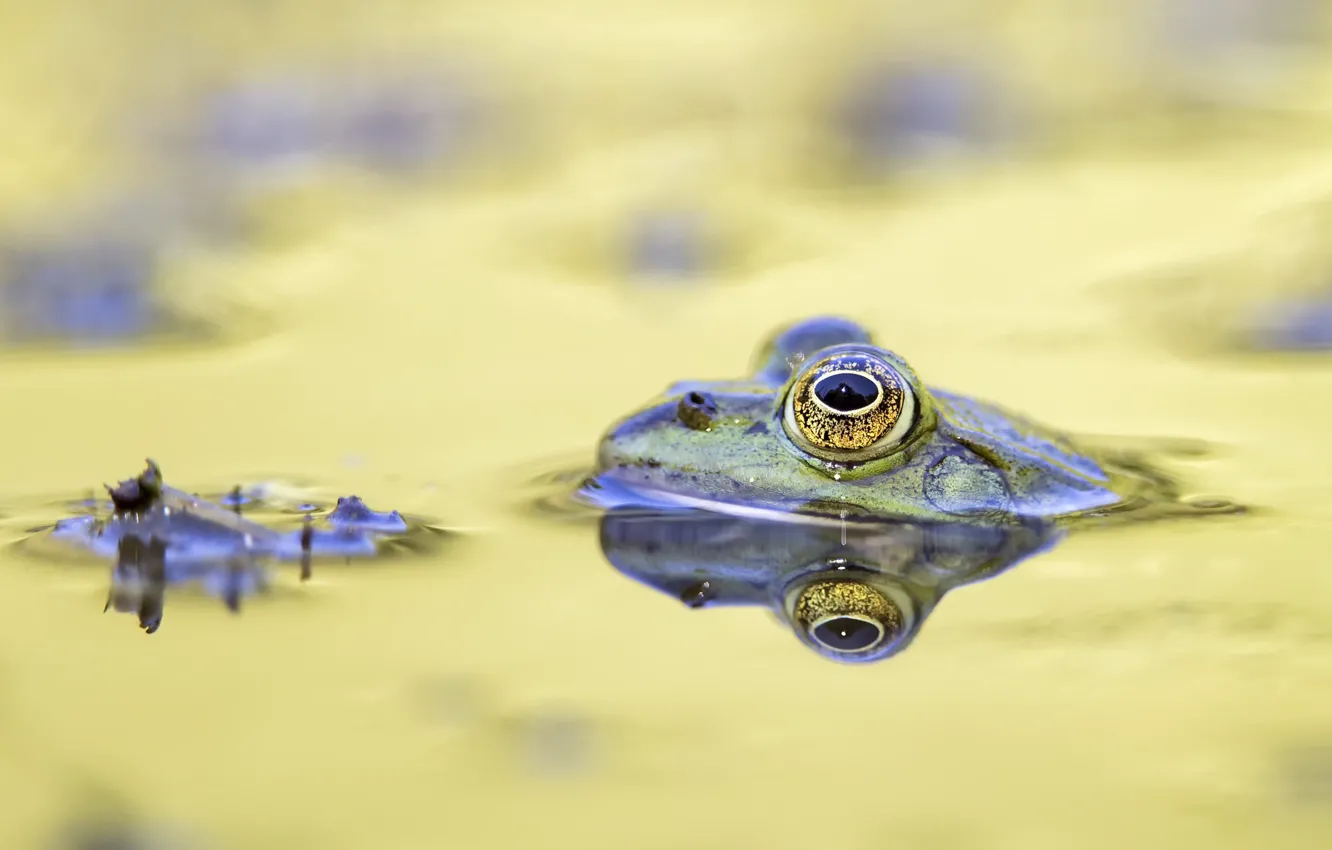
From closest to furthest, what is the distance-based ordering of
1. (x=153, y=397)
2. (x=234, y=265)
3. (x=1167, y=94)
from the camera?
(x=153, y=397)
(x=234, y=265)
(x=1167, y=94)

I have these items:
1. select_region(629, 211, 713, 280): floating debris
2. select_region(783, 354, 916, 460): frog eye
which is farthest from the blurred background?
select_region(783, 354, 916, 460): frog eye

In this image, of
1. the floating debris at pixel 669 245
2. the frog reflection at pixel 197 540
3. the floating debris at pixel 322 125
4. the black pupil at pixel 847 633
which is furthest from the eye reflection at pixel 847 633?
the floating debris at pixel 322 125

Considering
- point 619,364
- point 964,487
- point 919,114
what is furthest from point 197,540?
point 919,114

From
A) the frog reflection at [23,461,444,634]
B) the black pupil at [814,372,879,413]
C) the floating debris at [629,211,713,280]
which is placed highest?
the floating debris at [629,211,713,280]

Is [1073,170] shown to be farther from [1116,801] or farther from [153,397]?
[1116,801]

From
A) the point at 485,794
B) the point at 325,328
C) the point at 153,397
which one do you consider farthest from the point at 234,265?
the point at 485,794

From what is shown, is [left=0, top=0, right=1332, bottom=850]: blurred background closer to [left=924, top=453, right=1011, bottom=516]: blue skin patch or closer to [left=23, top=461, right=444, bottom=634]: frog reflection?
[left=23, top=461, right=444, bottom=634]: frog reflection

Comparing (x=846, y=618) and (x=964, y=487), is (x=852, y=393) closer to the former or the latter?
(x=964, y=487)

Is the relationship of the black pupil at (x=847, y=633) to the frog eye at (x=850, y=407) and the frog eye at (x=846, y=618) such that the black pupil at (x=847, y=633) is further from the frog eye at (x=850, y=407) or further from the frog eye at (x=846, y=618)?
the frog eye at (x=850, y=407)
